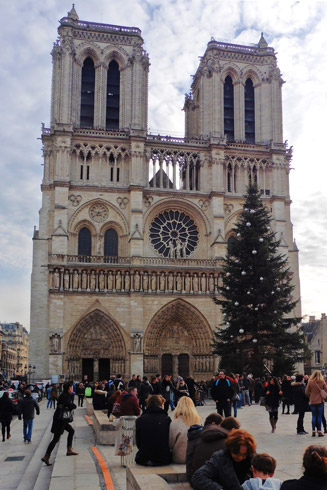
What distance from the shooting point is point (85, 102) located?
3984 centimetres

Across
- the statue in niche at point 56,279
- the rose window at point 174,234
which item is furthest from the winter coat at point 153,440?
the rose window at point 174,234

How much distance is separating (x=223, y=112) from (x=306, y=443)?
33488 millimetres

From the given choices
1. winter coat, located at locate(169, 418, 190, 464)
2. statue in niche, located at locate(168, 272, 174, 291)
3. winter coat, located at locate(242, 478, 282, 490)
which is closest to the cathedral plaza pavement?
winter coat, located at locate(169, 418, 190, 464)

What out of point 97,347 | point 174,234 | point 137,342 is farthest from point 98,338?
point 174,234

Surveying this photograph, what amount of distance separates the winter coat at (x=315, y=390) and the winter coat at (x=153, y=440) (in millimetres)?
5283

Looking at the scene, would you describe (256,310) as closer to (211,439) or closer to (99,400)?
(99,400)

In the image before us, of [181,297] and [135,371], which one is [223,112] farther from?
[135,371]

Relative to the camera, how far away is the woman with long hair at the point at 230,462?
485 cm

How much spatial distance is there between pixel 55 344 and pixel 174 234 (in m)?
11.3

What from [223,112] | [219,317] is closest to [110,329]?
[219,317]

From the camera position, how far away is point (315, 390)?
1176 centimetres

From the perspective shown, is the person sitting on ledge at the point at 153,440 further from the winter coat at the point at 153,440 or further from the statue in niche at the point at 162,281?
the statue in niche at the point at 162,281

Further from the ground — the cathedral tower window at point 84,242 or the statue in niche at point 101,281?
the cathedral tower window at point 84,242

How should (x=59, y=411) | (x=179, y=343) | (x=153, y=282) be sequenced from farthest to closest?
(x=179, y=343), (x=153, y=282), (x=59, y=411)
